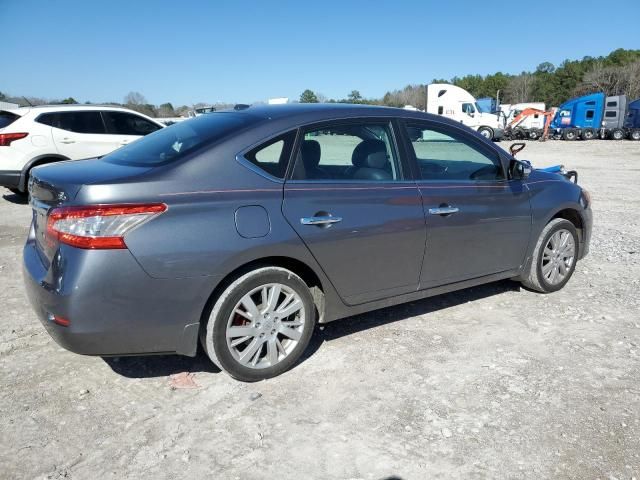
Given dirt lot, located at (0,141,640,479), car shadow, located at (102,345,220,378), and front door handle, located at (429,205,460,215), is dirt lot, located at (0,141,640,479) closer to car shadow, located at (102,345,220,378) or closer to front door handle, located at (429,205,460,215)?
car shadow, located at (102,345,220,378)

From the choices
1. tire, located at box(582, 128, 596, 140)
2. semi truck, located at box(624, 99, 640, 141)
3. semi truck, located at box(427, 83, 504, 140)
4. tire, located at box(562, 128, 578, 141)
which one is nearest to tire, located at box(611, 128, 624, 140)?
semi truck, located at box(624, 99, 640, 141)

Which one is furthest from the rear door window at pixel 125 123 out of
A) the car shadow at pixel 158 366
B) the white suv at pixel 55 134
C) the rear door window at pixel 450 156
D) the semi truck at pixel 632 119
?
the semi truck at pixel 632 119

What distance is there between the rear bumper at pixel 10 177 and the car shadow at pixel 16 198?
839 mm

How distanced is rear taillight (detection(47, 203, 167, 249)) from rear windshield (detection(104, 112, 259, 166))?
1.44 ft

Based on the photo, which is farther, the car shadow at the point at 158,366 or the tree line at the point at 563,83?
the tree line at the point at 563,83

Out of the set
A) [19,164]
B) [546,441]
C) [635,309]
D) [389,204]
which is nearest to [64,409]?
[389,204]

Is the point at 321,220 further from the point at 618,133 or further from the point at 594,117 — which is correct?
the point at 594,117

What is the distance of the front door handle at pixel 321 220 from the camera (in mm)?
3022

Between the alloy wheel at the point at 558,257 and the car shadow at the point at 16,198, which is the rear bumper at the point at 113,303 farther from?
the car shadow at the point at 16,198

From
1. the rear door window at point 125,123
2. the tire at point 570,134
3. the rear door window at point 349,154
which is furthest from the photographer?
the tire at point 570,134

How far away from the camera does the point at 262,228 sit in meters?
2.87

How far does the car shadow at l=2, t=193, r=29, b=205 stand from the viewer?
9.16m

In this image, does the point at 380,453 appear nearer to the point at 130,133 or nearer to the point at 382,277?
the point at 382,277

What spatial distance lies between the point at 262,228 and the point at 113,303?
0.88 meters
